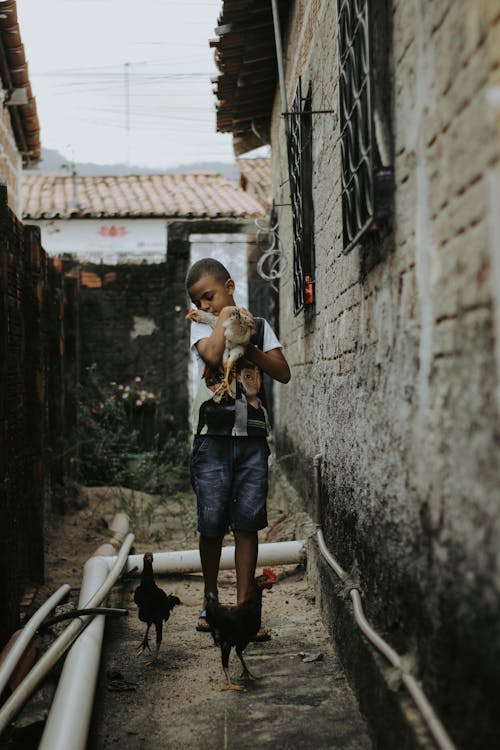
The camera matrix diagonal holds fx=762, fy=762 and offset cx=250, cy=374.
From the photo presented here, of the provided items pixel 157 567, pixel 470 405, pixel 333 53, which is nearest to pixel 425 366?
pixel 470 405

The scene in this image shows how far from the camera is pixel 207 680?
317 centimetres

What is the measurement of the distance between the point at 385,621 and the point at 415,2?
193 centimetres

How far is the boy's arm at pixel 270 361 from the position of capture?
10.8 ft

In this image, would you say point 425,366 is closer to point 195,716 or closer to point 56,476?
point 195,716

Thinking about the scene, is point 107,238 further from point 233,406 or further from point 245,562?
point 245,562

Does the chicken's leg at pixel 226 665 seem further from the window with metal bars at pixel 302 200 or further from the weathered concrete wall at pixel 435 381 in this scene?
the window with metal bars at pixel 302 200

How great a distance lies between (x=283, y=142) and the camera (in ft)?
24.5

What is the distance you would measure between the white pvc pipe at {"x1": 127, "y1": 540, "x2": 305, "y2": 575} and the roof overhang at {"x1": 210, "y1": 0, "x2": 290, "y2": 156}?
14.5ft

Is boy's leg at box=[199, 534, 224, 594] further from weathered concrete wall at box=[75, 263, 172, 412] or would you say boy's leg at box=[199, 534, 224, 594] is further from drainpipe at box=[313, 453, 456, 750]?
weathered concrete wall at box=[75, 263, 172, 412]

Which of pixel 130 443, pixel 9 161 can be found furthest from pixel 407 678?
pixel 9 161

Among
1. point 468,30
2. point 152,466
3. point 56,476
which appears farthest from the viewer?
point 152,466

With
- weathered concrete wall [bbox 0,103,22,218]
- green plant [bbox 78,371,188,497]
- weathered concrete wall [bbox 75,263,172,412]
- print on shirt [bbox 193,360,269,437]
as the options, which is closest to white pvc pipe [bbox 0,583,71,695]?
print on shirt [bbox 193,360,269,437]

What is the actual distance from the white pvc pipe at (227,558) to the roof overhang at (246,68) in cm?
443

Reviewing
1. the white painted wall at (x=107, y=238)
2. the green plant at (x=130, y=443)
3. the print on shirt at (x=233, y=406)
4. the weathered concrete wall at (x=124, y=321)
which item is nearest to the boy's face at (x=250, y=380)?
the print on shirt at (x=233, y=406)
